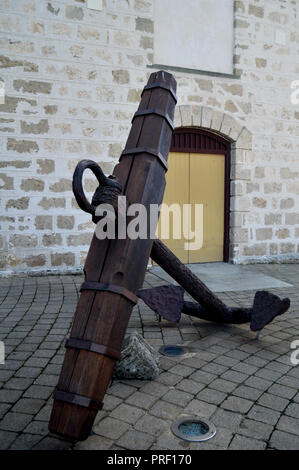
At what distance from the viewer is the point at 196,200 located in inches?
284

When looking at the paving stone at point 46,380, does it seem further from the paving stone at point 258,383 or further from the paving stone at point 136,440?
the paving stone at point 258,383

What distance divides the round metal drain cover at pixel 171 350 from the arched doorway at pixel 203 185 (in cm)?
379

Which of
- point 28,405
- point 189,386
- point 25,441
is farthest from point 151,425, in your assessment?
point 28,405

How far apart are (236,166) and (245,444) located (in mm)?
5792

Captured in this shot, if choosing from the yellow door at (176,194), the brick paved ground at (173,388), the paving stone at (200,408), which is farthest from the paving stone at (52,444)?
the yellow door at (176,194)

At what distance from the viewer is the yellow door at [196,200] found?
7035 mm

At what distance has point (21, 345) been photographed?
128 inches

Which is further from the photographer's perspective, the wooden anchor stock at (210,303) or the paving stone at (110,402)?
the wooden anchor stock at (210,303)

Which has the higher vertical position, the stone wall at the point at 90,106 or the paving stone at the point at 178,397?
the stone wall at the point at 90,106

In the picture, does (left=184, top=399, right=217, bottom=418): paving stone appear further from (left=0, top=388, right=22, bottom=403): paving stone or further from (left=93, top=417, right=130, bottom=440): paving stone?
(left=0, top=388, right=22, bottom=403): paving stone

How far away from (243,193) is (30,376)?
549 centimetres

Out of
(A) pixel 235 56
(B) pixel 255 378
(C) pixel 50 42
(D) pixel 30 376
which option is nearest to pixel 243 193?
(A) pixel 235 56

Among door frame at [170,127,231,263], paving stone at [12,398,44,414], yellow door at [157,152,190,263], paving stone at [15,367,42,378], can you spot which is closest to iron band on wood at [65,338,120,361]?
paving stone at [12,398,44,414]

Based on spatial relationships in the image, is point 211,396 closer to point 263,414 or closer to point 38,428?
point 263,414
